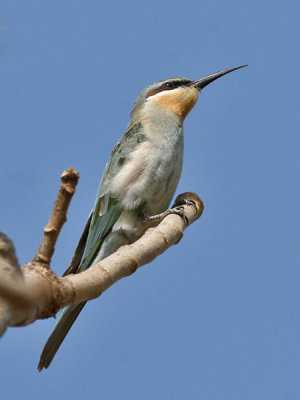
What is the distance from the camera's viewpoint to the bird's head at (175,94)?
17.6 ft

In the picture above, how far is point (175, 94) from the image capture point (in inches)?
215

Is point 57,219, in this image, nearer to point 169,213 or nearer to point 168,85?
point 169,213

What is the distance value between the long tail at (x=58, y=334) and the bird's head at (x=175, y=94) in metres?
2.00

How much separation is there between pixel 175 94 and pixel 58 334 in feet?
8.09

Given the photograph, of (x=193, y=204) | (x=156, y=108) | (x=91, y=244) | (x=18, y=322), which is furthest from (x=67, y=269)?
(x=18, y=322)

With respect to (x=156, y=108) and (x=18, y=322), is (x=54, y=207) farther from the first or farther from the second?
(x=156, y=108)

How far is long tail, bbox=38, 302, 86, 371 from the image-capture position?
3.52m

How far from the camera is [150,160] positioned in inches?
183

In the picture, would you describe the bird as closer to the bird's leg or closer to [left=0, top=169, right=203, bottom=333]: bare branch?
the bird's leg

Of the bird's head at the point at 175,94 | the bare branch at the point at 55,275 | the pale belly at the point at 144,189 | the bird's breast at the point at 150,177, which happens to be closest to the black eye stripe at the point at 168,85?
the bird's head at the point at 175,94

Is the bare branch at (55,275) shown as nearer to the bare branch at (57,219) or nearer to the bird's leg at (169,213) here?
the bare branch at (57,219)

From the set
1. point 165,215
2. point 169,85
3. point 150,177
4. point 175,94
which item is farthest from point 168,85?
point 165,215

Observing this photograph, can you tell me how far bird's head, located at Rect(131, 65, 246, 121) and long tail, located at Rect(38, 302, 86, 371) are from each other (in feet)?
6.56

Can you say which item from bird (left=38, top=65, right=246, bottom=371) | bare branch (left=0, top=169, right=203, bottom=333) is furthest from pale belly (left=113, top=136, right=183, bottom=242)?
bare branch (left=0, top=169, right=203, bottom=333)
